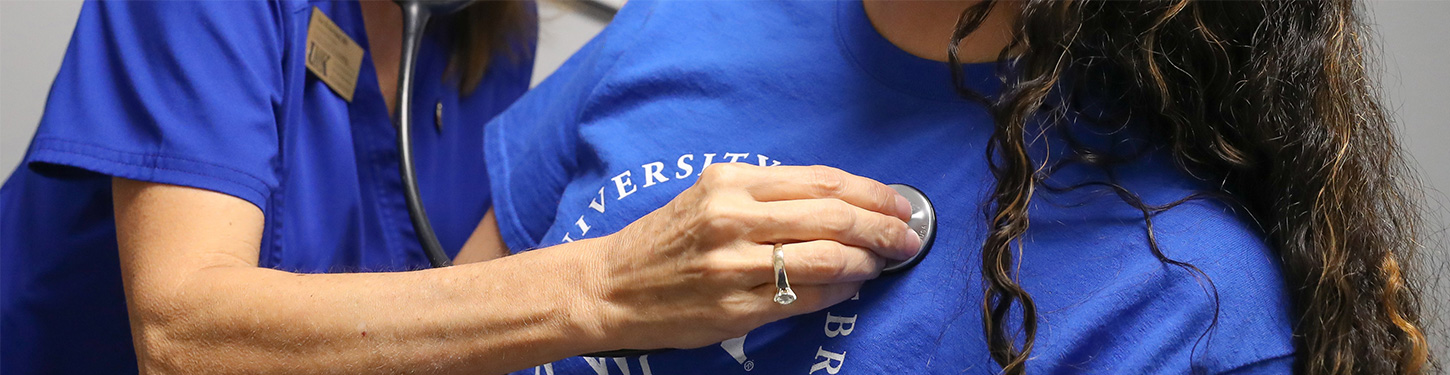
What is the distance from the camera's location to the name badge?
0.79 m

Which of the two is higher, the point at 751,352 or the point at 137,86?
the point at 137,86

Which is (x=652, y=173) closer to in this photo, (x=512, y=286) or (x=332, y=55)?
(x=512, y=286)

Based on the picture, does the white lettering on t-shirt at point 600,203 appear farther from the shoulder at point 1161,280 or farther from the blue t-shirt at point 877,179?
the shoulder at point 1161,280

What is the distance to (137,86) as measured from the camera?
648mm

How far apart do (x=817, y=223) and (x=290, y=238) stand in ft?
1.73

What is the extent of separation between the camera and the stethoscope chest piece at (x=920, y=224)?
0.56m

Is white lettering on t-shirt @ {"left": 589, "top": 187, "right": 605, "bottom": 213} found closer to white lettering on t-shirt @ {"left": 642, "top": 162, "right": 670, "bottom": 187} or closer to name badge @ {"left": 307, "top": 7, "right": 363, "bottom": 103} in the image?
white lettering on t-shirt @ {"left": 642, "top": 162, "right": 670, "bottom": 187}

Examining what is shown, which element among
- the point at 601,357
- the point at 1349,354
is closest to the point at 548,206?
the point at 601,357

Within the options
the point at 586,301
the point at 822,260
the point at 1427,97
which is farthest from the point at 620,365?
the point at 1427,97

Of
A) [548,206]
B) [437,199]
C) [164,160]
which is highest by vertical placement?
[164,160]

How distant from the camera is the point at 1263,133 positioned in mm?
523

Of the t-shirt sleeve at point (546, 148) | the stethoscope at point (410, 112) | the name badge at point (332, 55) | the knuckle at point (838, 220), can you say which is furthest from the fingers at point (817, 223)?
the name badge at point (332, 55)

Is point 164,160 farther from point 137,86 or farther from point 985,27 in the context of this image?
point 985,27

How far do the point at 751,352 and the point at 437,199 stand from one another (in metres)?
0.54
